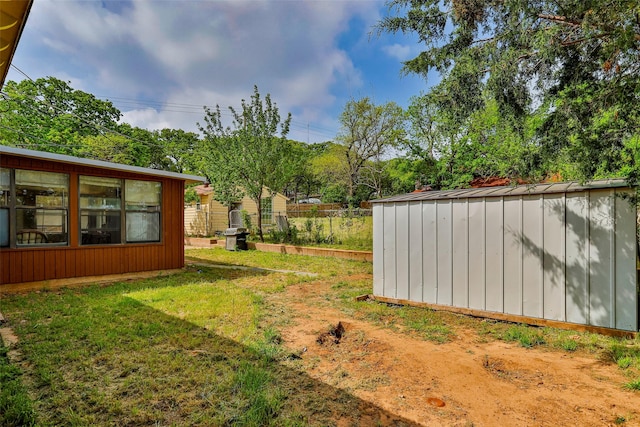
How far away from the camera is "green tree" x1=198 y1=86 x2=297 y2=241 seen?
12.0 meters

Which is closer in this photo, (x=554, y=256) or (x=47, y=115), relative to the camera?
(x=554, y=256)

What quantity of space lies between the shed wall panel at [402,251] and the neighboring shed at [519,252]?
0.05 feet

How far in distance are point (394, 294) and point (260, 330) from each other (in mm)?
2249

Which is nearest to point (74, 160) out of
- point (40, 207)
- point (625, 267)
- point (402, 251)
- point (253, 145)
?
point (40, 207)

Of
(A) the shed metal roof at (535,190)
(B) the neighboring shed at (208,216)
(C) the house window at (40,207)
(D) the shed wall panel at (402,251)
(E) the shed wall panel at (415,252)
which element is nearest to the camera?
(A) the shed metal roof at (535,190)

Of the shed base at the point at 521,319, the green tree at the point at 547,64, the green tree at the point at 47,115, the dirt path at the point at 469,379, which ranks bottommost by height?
the dirt path at the point at 469,379

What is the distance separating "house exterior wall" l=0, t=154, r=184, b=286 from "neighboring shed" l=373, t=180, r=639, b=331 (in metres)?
5.35

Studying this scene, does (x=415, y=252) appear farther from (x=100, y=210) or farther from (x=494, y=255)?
(x=100, y=210)

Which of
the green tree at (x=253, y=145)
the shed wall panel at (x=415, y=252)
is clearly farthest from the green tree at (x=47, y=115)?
the shed wall panel at (x=415, y=252)

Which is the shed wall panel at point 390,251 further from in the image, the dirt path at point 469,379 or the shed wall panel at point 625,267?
the shed wall panel at point 625,267

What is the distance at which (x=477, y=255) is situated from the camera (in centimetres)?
412

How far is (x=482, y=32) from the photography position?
3.77m

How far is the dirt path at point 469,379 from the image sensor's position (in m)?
2.04

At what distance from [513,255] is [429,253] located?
1070 mm
